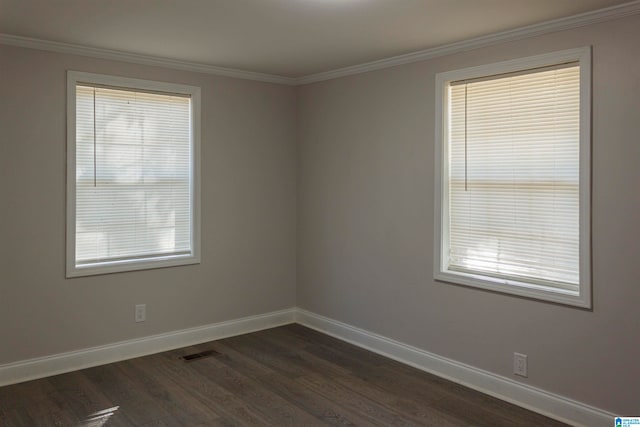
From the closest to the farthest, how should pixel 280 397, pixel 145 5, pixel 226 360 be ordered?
pixel 145 5 → pixel 280 397 → pixel 226 360

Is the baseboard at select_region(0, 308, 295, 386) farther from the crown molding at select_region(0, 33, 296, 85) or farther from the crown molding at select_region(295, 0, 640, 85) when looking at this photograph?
the crown molding at select_region(295, 0, 640, 85)

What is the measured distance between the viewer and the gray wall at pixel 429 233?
9.70 feet

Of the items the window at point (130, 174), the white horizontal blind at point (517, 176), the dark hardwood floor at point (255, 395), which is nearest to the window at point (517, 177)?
the white horizontal blind at point (517, 176)

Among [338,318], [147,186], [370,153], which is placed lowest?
[338,318]

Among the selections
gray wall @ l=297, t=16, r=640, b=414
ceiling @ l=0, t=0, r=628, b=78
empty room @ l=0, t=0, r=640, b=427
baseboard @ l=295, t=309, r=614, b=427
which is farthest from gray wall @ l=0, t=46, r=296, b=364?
baseboard @ l=295, t=309, r=614, b=427

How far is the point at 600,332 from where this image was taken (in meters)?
3.05

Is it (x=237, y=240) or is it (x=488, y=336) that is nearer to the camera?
(x=488, y=336)

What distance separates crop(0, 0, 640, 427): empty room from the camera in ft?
10.1

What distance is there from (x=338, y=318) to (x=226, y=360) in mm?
1128

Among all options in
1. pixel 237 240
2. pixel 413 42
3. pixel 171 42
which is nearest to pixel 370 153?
pixel 413 42

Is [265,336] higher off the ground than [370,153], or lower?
lower

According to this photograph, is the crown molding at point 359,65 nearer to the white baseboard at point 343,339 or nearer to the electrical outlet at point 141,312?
the electrical outlet at point 141,312

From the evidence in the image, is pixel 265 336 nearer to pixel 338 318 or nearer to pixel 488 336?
pixel 338 318

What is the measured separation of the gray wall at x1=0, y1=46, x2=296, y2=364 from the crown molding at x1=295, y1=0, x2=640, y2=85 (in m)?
0.91
